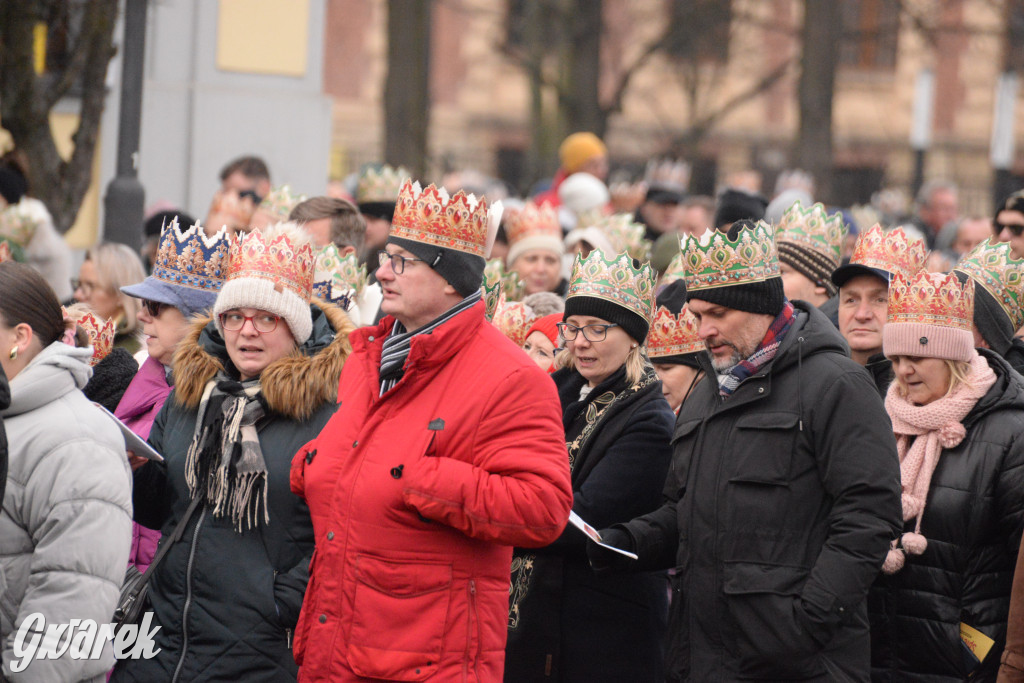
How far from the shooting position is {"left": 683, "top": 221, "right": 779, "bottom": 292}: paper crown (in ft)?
15.0

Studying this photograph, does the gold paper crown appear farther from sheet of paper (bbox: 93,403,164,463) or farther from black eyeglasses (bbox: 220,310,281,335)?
sheet of paper (bbox: 93,403,164,463)

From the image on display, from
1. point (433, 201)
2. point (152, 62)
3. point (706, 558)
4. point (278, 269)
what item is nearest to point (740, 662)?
point (706, 558)

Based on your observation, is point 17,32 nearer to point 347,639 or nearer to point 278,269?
point 278,269

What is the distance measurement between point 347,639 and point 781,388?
1.51 metres

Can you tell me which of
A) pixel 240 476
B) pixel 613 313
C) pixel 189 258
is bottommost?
pixel 240 476

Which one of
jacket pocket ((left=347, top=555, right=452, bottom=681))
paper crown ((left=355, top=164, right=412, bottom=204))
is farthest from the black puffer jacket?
paper crown ((left=355, top=164, right=412, bottom=204))

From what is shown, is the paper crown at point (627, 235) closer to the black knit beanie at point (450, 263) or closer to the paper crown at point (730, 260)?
the paper crown at point (730, 260)

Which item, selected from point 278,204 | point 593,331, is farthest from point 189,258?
point 278,204

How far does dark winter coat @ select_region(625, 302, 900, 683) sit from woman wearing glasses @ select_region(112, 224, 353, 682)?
4.14 feet

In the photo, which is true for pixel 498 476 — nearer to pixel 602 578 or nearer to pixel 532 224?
pixel 602 578

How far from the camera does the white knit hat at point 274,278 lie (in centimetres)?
495

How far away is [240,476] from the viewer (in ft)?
15.3

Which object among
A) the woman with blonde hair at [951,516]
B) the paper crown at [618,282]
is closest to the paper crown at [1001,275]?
the woman with blonde hair at [951,516]

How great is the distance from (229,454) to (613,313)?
5.21 ft
